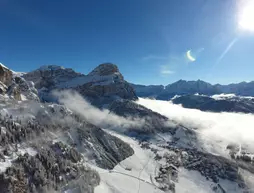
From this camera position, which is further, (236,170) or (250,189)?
(236,170)

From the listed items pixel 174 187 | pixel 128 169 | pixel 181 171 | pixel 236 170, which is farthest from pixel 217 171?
pixel 128 169

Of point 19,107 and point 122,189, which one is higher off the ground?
point 19,107

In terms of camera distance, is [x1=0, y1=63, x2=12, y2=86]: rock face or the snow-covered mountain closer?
the snow-covered mountain

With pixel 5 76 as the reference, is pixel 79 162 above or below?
below

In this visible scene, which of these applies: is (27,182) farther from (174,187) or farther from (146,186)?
(174,187)

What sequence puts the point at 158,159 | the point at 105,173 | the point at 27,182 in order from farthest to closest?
the point at 158,159, the point at 105,173, the point at 27,182

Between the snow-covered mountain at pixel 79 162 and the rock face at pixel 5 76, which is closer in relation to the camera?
the snow-covered mountain at pixel 79 162

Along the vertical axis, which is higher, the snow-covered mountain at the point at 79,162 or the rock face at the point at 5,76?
the rock face at the point at 5,76

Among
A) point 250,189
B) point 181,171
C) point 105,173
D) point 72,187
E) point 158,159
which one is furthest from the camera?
point 158,159

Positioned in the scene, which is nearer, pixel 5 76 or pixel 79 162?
pixel 79 162

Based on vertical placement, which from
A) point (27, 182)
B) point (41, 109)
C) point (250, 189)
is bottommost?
point (250, 189)

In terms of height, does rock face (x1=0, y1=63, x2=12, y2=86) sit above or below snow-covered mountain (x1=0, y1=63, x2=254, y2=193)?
above
